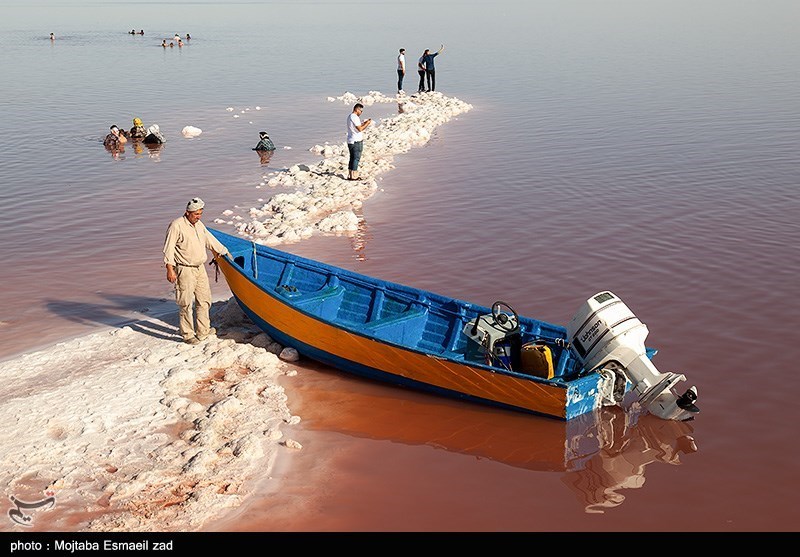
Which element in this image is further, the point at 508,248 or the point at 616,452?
the point at 508,248

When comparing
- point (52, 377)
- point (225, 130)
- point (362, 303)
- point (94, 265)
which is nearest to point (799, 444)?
point (362, 303)

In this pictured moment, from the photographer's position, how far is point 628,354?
9523mm

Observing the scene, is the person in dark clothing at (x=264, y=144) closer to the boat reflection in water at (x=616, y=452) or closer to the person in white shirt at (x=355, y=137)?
the person in white shirt at (x=355, y=137)

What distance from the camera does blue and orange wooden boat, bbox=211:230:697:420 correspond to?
31.4 ft

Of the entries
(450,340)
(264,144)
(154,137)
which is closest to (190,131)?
(154,137)

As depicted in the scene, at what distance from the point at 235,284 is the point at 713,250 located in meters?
9.05

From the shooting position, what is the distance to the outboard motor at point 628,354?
952 cm

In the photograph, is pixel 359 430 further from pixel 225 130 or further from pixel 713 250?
pixel 225 130

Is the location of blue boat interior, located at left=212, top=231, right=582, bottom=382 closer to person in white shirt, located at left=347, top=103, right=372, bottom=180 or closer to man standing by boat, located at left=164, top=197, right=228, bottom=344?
man standing by boat, located at left=164, top=197, right=228, bottom=344

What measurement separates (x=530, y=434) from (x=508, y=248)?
21.8 ft

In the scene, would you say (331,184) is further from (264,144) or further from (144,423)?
(144,423)

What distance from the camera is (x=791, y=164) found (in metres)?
21.4

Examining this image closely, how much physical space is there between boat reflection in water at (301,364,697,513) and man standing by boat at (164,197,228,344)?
2.36 metres

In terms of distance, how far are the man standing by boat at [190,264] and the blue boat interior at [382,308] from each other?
2.29 ft
